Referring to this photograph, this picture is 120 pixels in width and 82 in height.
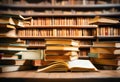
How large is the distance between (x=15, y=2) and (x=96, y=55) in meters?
2.68

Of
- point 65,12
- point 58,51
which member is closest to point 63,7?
point 65,12

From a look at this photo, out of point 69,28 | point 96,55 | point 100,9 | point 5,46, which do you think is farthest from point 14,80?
point 100,9

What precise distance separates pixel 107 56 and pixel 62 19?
229 cm

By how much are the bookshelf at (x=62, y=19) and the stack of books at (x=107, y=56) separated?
6.75 feet

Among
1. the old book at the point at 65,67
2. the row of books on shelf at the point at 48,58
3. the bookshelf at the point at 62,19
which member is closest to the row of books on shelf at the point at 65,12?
the bookshelf at the point at 62,19

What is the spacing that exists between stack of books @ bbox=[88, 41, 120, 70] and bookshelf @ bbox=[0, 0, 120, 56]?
206 cm

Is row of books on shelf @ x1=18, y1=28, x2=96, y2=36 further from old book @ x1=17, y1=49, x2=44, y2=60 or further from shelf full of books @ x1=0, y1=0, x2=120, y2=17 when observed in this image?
old book @ x1=17, y1=49, x2=44, y2=60

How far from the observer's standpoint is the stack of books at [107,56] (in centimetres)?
158

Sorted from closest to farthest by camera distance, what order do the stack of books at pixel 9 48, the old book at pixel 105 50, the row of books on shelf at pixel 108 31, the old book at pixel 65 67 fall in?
the old book at pixel 65 67
the stack of books at pixel 9 48
the old book at pixel 105 50
the row of books on shelf at pixel 108 31

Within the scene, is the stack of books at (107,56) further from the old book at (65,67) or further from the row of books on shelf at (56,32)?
the row of books on shelf at (56,32)

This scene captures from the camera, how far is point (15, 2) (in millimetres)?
3945

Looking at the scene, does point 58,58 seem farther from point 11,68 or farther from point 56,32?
point 56,32

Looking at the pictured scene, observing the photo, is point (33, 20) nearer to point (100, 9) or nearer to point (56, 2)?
point (56, 2)

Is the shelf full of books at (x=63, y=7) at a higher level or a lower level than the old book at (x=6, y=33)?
higher
